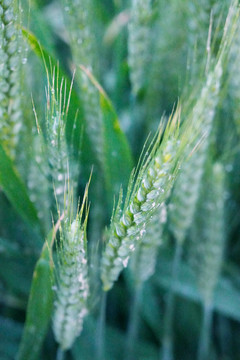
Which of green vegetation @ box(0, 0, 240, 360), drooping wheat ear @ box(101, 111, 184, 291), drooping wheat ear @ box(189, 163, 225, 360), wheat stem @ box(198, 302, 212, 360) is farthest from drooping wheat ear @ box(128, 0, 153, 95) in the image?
wheat stem @ box(198, 302, 212, 360)

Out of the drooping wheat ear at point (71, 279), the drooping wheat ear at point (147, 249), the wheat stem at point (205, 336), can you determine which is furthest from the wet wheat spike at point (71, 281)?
the wheat stem at point (205, 336)

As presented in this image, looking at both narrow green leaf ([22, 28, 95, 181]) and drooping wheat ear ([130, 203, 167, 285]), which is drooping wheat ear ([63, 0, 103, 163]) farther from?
drooping wheat ear ([130, 203, 167, 285])

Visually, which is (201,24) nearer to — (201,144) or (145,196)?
(201,144)

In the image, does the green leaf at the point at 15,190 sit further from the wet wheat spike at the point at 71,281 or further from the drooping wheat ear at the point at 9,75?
the wet wheat spike at the point at 71,281

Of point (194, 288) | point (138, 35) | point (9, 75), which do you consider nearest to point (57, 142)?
point (9, 75)

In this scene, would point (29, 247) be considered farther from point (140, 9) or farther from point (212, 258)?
point (140, 9)

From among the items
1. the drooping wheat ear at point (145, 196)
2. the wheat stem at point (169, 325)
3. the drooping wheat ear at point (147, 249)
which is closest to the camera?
the drooping wheat ear at point (145, 196)

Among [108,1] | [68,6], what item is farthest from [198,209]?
[108,1]
